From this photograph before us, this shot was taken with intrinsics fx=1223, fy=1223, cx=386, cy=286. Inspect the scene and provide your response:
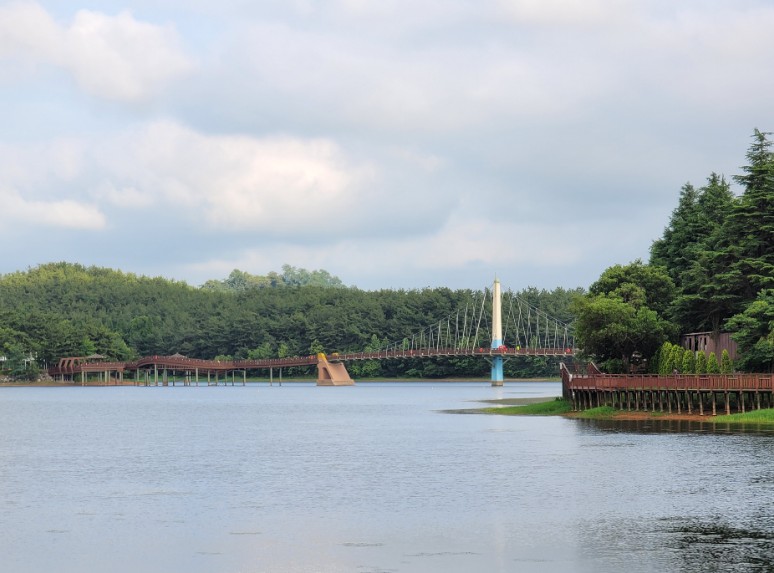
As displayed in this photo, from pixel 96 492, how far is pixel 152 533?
11557 mm

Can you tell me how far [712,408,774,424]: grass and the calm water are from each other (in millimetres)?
4244

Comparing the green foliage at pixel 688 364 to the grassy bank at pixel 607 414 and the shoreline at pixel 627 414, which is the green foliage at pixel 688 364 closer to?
the shoreline at pixel 627 414

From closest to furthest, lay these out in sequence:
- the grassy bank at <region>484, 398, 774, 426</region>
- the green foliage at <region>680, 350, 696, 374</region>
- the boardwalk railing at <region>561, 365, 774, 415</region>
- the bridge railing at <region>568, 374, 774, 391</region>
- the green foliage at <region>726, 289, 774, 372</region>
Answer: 1. the grassy bank at <region>484, 398, 774, 426</region>
2. the bridge railing at <region>568, 374, 774, 391</region>
3. the boardwalk railing at <region>561, 365, 774, 415</region>
4. the green foliage at <region>726, 289, 774, 372</region>
5. the green foliage at <region>680, 350, 696, 374</region>

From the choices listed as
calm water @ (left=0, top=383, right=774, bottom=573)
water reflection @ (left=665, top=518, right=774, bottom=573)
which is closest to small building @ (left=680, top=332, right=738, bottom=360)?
calm water @ (left=0, top=383, right=774, bottom=573)

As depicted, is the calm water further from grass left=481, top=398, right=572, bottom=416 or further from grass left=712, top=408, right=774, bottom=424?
grass left=481, top=398, right=572, bottom=416

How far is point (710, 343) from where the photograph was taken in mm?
90750

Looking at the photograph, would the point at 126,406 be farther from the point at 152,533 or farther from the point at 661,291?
the point at 152,533

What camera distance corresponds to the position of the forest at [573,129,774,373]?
264ft

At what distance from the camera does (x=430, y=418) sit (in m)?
98.2

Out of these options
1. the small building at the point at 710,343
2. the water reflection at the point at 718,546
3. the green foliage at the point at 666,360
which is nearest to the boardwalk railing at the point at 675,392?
the green foliage at the point at 666,360

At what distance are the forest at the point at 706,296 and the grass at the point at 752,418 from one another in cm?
423

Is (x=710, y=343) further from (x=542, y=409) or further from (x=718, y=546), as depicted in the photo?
(x=718, y=546)

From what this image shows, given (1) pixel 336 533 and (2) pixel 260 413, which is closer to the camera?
(1) pixel 336 533

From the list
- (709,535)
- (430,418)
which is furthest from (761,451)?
(430,418)
